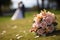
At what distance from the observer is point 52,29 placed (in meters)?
8.05

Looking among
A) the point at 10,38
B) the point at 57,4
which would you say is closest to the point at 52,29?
the point at 10,38

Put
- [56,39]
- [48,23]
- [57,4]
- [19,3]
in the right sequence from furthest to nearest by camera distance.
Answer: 1. [57,4]
2. [19,3]
3. [48,23]
4. [56,39]

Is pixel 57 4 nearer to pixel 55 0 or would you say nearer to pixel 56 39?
pixel 55 0

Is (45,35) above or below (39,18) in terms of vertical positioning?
below

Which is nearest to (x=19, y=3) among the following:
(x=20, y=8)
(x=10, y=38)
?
(x=20, y=8)

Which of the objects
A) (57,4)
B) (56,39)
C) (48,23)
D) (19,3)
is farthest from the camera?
Answer: (57,4)

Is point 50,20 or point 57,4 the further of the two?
point 57,4

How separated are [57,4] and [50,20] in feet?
96.8

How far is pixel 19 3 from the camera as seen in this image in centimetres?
1752

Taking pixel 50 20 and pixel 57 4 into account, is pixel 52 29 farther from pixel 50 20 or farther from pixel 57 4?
pixel 57 4

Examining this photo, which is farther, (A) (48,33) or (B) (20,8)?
(B) (20,8)

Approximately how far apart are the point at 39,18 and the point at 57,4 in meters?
29.6

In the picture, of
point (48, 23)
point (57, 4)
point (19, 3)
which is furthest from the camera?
point (57, 4)

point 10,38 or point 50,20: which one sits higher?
point 50,20
